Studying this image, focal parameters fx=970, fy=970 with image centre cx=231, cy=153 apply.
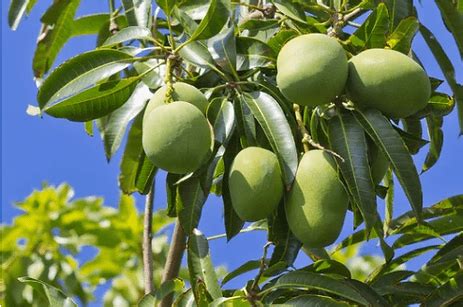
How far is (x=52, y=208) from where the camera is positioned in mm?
3314

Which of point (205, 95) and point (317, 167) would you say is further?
point (205, 95)

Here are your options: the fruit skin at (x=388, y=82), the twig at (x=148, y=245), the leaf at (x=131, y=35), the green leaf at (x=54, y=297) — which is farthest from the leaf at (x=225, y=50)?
the green leaf at (x=54, y=297)

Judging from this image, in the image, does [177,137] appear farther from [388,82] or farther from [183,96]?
[388,82]

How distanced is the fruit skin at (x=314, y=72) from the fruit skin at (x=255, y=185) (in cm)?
12

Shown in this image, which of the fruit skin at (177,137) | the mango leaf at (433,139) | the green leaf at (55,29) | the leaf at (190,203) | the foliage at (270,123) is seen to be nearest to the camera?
the fruit skin at (177,137)

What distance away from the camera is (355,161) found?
1.61 meters

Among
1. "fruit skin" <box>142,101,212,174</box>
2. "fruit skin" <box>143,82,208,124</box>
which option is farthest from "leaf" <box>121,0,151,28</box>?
"fruit skin" <box>142,101,212,174</box>

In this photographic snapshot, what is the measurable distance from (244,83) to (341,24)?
23cm

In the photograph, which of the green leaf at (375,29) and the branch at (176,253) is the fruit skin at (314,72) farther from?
the branch at (176,253)

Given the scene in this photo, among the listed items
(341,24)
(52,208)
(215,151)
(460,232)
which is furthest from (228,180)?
(52,208)

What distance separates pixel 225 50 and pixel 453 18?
1.61 ft

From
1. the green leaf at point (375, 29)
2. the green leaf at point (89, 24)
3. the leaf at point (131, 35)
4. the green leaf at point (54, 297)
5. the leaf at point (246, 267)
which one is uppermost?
the green leaf at point (89, 24)

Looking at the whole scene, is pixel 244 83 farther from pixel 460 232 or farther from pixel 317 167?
pixel 460 232

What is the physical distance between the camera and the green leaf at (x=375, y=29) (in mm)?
1717
